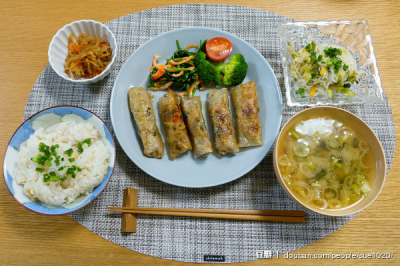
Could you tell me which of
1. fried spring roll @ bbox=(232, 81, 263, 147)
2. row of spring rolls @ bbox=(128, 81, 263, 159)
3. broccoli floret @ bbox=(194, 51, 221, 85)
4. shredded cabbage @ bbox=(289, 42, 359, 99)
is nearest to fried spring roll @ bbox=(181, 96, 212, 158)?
row of spring rolls @ bbox=(128, 81, 263, 159)

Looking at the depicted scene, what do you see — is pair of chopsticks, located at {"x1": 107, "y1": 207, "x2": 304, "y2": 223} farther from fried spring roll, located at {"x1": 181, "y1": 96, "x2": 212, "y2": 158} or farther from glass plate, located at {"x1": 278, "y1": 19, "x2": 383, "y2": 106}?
glass plate, located at {"x1": 278, "y1": 19, "x2": 383, "y2": 106}

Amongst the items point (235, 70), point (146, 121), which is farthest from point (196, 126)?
point (235, 70)

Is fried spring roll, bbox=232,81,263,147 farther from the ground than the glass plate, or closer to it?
closer to it

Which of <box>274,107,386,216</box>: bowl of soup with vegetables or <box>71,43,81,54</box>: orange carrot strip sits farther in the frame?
<box>71,43,81,54</box>: orange carrot strip

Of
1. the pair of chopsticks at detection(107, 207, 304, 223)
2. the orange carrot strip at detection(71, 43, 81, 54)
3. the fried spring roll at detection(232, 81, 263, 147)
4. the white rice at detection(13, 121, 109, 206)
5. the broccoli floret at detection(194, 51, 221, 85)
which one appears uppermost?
the orange carrot strip at detection(71, 43, 81, 54)

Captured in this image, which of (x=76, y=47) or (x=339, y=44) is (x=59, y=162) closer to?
(x=76, y=47)

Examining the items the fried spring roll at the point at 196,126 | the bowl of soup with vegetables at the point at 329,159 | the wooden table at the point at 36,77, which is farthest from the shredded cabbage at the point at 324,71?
the fried spring roll at the point at 196,126

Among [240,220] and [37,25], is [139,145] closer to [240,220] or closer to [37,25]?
Result: [240,220]
